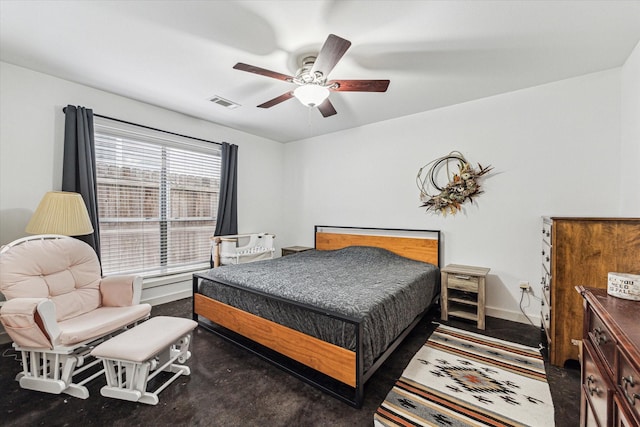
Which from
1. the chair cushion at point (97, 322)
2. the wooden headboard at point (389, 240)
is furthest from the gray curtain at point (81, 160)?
the wooden headboard at point (389, 240)

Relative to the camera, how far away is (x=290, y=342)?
80.4 inches

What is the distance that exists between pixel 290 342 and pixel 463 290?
79.3 inches

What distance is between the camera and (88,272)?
2430mm

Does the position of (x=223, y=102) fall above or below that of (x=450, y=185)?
above

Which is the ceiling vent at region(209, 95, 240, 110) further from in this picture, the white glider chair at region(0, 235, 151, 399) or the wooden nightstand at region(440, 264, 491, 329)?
the wooden nightstand at region(440, 264, 491, 329)

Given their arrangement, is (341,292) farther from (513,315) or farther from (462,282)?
(513,315)

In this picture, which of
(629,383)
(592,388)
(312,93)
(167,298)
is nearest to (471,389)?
(592,388)

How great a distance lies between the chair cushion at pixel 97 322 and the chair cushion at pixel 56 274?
0.45 feet

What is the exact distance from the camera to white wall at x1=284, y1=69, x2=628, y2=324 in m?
2.62

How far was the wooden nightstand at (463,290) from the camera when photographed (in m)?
2.81

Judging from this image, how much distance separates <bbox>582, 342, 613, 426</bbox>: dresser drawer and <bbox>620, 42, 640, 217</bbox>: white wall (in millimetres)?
1745

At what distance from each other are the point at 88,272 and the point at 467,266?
157 inches

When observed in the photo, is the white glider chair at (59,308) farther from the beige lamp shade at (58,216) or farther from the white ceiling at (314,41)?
the white ceiling at (314,41)

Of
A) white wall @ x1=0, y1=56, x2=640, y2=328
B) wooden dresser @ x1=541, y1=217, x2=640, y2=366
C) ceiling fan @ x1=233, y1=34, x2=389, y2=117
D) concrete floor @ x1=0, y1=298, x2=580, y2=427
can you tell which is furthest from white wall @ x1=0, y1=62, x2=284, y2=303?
wooden dresser @ x1=541, y1=217, x2=640, y2=366
